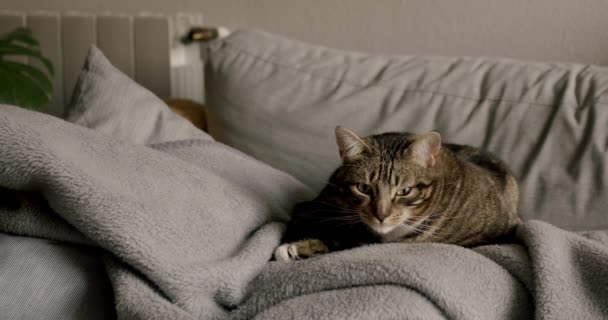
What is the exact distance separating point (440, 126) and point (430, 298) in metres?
0.61

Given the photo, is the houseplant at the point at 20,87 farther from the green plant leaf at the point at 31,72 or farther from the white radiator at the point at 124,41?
the white radiator at the point at 124,41

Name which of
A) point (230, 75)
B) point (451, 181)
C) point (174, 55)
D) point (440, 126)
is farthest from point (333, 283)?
point (174, 55)

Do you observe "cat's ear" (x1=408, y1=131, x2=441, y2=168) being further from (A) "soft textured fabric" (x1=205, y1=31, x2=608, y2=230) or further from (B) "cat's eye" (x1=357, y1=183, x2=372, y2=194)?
(A) "soft textured fabric" (x1=205, y1=31, x2=608, y2=230)

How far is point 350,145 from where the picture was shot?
101 cm

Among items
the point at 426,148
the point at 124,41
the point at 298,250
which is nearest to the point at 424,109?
the point at 426,148

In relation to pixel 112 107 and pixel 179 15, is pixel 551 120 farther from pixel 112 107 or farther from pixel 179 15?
pixel 179 15

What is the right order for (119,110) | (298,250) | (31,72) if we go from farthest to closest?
(31,72) < (119,110) < (298,250)

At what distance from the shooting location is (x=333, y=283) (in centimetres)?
70

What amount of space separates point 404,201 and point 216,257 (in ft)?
1.16

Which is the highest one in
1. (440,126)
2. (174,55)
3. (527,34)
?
(527,34)

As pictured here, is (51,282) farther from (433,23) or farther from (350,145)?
(433,23)

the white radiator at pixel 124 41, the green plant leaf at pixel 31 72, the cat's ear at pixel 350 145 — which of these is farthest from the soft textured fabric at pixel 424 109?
the white radiator at pixel 124 41

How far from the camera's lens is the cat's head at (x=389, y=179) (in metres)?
0.99

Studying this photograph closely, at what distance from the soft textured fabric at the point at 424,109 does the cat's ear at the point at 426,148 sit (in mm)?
223
